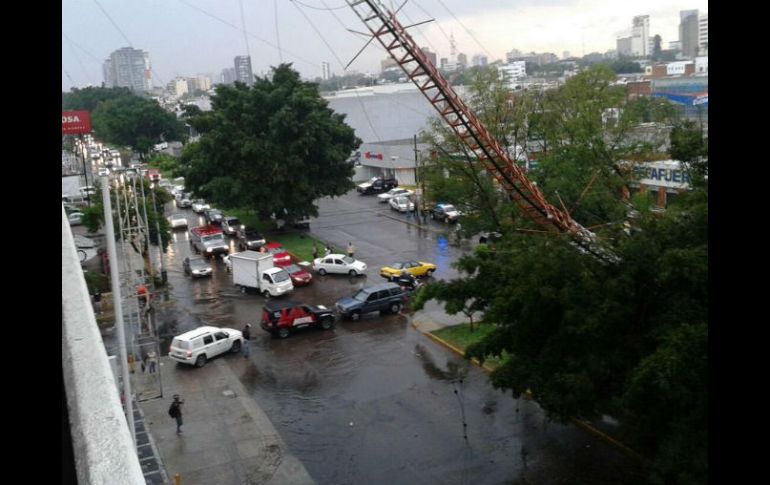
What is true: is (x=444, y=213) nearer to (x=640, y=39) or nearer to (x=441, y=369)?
(x=441, y=369)

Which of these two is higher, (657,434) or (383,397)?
(657,434)

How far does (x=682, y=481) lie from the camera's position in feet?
24.5

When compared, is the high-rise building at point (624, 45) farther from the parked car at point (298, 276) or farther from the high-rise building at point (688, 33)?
the parked car at point (298, 276)

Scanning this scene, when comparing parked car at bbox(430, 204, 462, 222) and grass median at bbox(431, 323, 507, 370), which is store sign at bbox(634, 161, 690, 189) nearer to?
parked car at bbox(430, 204, 462, 222)

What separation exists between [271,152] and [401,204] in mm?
8001

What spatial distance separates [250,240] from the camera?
101ft

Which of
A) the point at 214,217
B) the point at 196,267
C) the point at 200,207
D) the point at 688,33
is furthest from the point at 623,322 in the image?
the point at 688,33

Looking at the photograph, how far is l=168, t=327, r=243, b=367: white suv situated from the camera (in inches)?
651

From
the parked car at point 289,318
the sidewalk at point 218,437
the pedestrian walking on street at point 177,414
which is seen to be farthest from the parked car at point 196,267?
the pedestrian walking on street at point 177,414

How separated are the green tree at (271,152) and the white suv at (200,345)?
558 inches
